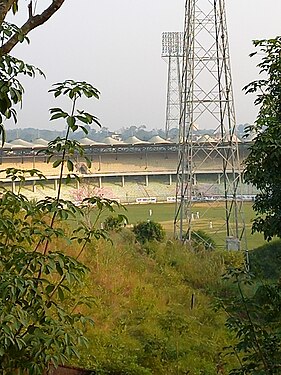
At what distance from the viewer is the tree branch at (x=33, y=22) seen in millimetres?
1826

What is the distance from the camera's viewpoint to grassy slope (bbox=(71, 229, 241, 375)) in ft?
17.8

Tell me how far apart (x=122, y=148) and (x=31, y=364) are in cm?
3263

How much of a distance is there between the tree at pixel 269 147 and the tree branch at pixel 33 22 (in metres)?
1.88

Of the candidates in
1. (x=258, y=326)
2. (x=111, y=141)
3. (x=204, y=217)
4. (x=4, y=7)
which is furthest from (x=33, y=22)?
(x=111, y=141)

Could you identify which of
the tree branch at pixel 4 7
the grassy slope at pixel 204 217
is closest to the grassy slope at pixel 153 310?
the tree branch at pixel 4 7

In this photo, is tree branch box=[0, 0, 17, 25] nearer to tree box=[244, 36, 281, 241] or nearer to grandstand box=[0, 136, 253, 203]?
tree box=[244, 36, 281, 241]

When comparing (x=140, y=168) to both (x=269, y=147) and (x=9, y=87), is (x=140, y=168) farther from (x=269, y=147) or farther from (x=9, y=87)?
(x=9, y=87)

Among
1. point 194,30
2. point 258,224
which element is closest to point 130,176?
point 194,30

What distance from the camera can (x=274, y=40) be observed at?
12.2ft

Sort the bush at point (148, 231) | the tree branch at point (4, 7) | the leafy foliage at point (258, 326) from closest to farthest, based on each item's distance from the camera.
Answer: the tree branch at point (4, 7)
the leafy foliage at point (258, 326)
the bush at point (148, 231)

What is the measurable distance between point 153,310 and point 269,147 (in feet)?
15.3

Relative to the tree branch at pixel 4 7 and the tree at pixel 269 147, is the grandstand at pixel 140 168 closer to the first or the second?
the tree at pixel 269 147

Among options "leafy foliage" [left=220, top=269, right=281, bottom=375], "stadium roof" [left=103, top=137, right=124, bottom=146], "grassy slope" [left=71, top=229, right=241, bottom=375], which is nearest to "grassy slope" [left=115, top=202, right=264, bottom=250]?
"stadium roof" [left=103, top=137, right=124, bottom=146]

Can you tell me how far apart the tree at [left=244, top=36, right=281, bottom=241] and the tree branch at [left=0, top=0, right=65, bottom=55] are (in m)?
1.88
